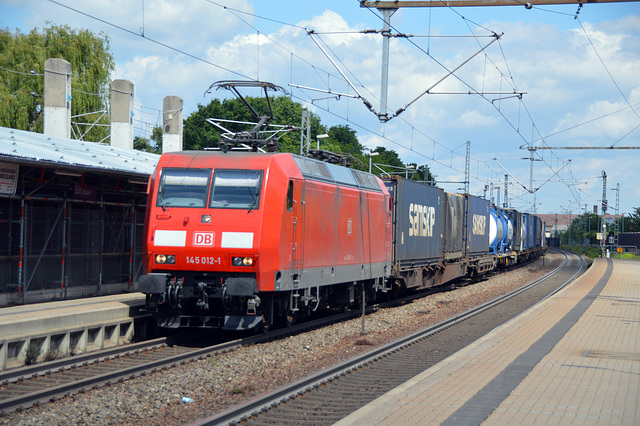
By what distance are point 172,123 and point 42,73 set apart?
8.56 m

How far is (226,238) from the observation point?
1196 cm

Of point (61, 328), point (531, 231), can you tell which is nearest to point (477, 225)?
point (61, 328)

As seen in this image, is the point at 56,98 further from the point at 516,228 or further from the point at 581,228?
the point at 581,228

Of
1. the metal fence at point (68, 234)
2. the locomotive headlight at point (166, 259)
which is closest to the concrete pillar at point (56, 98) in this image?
the metal fence at point (68, 234)

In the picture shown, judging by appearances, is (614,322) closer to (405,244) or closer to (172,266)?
(405,244)

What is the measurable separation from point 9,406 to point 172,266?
4.66 meters

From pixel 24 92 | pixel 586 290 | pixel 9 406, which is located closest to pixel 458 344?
pixel 9 406

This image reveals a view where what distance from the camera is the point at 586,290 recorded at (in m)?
26.8

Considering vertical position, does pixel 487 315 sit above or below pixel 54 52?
below

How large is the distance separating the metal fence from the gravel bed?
5.63 meters

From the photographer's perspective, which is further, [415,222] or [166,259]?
[415,222]

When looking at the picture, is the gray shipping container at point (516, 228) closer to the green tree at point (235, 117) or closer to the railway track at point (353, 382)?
the green tree at point (235, 117)

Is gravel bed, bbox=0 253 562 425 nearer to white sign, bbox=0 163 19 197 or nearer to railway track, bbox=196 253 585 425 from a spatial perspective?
railway track, bbox=196 253 585 425

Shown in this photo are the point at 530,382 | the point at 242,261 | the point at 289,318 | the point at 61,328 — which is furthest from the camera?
the point at 289,318
